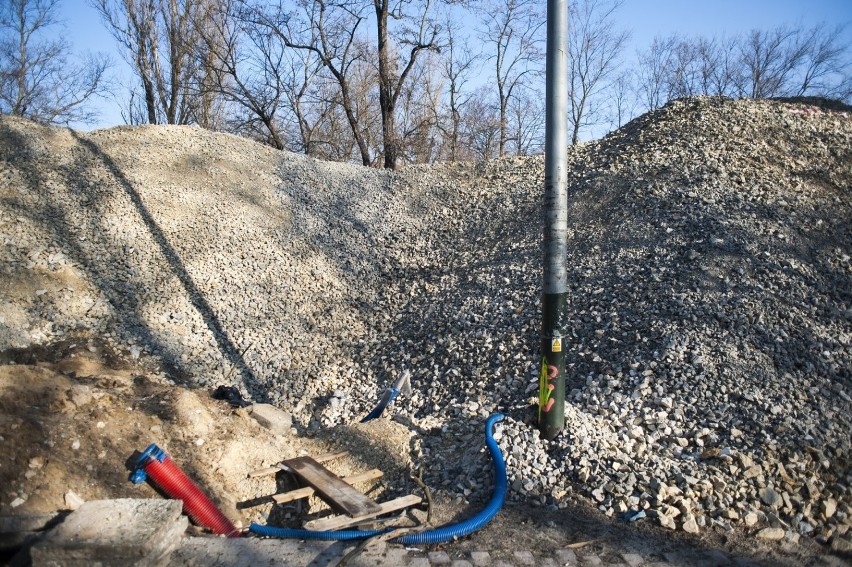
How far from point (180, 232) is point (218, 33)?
14024 mm

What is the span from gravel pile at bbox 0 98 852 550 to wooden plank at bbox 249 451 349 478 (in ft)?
2.69

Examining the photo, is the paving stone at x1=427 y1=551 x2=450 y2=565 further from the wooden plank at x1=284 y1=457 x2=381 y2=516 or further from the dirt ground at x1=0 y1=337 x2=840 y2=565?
the wooden plank at x1=284 y1=457 x2=381 y2=516

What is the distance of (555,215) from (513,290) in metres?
3.55

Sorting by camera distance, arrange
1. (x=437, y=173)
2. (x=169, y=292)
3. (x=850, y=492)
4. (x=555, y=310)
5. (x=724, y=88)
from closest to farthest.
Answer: (x=850, y=492) < (x=555, y=310) < (x=169, y=292) < (x=437, y=173) < (x=724, y=88)

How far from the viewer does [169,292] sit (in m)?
8.22

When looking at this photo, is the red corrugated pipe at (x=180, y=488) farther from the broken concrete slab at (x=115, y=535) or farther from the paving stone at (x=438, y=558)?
the paving stone at (x=438, y=558)

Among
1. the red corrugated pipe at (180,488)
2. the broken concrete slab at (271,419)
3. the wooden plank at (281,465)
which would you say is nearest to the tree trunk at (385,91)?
the broken concrete slab at (271,419)

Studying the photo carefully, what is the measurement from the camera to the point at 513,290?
8.16m

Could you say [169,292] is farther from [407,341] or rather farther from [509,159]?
[509,159]

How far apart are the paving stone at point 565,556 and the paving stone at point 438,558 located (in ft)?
2.50

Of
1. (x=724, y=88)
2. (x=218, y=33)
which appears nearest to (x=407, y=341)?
(x=218, y=33)

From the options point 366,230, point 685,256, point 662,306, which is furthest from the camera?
point 366,230

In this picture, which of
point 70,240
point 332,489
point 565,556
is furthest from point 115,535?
point 70,240

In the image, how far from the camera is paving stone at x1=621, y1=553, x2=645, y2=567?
3615 mm
